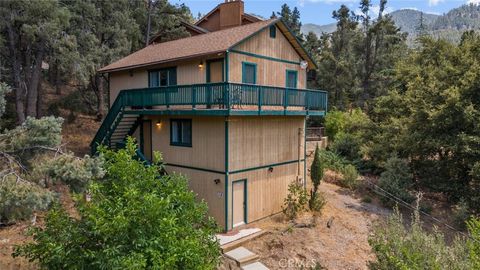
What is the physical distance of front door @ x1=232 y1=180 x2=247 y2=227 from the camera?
1284 centimetres

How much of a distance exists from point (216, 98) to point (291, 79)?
6.14 metres

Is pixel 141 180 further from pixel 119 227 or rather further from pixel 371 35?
pixel 371 35

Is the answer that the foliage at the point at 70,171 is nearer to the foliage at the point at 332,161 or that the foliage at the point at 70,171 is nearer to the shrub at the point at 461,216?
the shrub at the point at 461,216

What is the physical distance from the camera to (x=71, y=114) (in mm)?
24516

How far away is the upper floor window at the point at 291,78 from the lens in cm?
1636

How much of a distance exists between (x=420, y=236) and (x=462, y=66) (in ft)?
54.2

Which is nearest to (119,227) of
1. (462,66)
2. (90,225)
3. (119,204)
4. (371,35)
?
(119,204)

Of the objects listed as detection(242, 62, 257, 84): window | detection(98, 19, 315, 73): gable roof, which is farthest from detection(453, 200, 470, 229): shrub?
detection(242, 62, 257, 84): window

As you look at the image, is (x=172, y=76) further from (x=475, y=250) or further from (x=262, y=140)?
(x=475, y=250)

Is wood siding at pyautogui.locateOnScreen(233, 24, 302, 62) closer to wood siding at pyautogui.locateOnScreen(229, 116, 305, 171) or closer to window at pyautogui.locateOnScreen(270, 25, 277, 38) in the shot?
window at pyautogui.locateOnScreen(270, 25, 277, 38)

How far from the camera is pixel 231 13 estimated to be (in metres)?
20.8

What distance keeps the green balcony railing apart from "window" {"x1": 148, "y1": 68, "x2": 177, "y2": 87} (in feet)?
4.45

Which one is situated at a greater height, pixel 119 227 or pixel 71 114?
pixel 71 114

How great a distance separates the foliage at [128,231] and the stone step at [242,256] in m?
3.81
